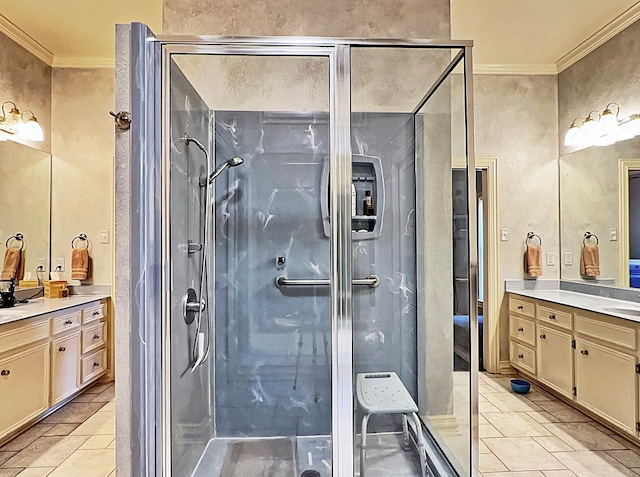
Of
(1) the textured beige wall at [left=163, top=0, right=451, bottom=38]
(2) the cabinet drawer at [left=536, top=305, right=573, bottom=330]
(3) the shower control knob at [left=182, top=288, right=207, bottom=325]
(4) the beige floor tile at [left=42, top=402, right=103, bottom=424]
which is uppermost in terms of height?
(1) the textured beige wall at [left=163, top=0, right=451, bottom=38]

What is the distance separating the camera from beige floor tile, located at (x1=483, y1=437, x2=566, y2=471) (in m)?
2.21

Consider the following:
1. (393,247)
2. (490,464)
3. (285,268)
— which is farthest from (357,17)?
(490,464)

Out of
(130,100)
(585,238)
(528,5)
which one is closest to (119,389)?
(130,100)

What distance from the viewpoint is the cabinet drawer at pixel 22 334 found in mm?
2305

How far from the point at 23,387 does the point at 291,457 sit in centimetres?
178

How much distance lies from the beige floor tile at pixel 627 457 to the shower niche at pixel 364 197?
1.92 meters

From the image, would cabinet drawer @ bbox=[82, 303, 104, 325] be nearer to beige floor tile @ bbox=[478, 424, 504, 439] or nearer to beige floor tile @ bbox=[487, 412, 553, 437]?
beige floor tile @ bbox=[478, 424, 504, 439]

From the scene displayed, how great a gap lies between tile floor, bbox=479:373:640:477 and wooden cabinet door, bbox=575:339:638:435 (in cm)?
15

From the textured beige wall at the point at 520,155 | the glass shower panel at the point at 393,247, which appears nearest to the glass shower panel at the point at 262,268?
the glass shower panel at the point at 393,247

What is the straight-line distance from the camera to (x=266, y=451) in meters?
1.99

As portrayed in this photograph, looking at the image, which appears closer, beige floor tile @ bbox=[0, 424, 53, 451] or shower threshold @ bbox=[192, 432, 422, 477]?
shower threshold @ bbox=[192, 432, 422, 477]

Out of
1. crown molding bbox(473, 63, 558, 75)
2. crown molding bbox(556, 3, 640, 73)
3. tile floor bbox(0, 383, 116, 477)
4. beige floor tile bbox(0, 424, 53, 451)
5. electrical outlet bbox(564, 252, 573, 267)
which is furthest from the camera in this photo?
crown molding bbox(473, 63, 558, 75)

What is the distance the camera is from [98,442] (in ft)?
8.16

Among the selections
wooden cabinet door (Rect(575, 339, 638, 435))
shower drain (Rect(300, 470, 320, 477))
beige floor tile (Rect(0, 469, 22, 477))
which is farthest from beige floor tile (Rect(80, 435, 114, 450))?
wooden cabinet door (Rect(575, 339, 638, 435))
